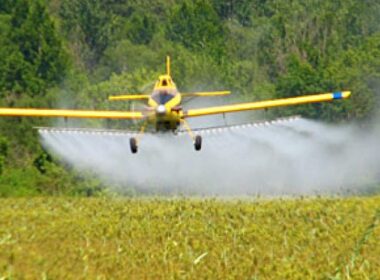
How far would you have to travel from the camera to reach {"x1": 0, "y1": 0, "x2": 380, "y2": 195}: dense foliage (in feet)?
316

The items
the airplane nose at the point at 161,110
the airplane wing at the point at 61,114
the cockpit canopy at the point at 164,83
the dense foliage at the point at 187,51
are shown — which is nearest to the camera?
the airplane nose at the point at 161,110

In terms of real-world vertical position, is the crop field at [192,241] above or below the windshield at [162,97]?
above

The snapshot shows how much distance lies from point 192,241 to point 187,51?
352ft

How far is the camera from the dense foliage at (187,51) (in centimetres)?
9634

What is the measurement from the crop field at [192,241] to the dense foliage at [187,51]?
52.0 metres

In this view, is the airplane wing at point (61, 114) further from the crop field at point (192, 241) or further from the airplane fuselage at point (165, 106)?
the crop field at point (192, 241)

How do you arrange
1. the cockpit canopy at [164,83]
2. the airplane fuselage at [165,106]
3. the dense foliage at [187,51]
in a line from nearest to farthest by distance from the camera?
the airplane fuselage at [165,106] < the cockpit canopy at [164,83] < the dense foliage at [187,51]

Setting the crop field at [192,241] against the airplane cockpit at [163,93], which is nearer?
the crop field at [192,241]

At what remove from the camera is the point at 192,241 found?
15094mm

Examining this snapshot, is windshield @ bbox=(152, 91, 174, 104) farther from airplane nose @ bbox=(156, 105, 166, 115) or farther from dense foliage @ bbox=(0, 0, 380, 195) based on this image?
dense foliage @ bbox=(0, 0, 380, 195)

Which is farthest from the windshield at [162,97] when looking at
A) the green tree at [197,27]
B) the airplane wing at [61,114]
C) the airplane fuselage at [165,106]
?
the green tree at [197,27]

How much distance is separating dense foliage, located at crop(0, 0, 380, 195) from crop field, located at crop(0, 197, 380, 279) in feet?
171

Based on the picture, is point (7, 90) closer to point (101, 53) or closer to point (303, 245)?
point (101, 53)

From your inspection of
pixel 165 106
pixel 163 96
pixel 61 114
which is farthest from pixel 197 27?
pixel 165 106
